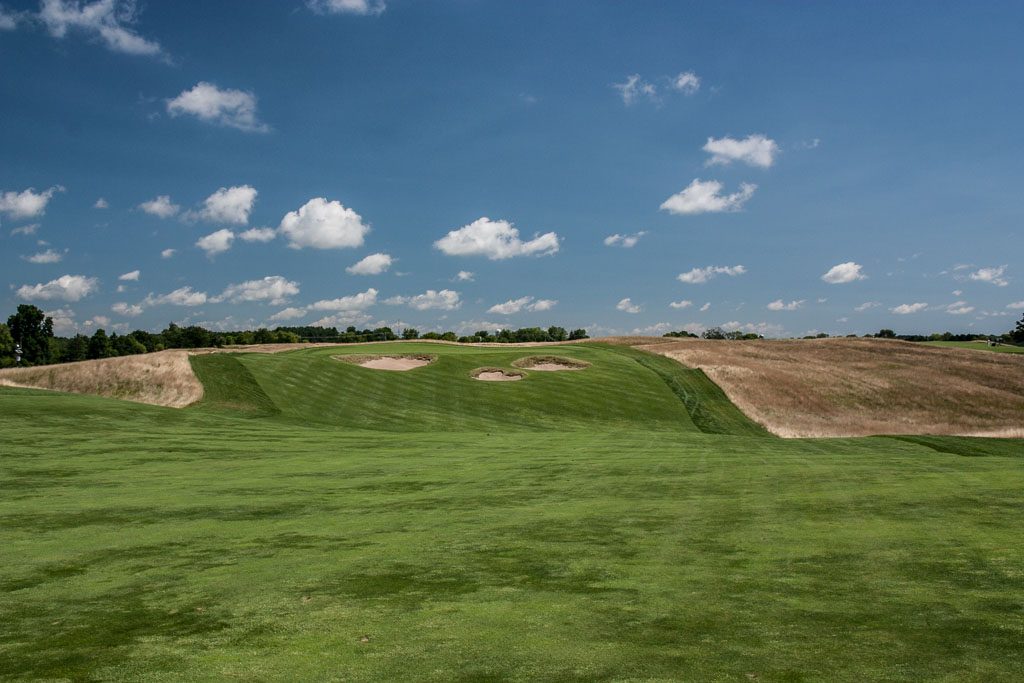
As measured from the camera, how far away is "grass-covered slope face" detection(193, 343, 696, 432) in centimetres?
3775

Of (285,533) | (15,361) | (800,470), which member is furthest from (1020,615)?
(15,361)

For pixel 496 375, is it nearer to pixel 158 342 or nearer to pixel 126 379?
pixel 126 379

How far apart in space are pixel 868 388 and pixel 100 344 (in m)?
135

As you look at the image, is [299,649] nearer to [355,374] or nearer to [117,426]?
[117,426]

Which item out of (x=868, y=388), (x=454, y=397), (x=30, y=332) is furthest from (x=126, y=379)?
(x=30, y=332)

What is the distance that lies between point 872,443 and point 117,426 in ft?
114

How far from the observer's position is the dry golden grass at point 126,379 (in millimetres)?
38656

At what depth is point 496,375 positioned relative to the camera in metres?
51.3

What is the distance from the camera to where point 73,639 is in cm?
644

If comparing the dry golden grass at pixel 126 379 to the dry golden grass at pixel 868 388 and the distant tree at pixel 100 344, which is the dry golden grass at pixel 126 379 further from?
the distant tree at pixel 100 344

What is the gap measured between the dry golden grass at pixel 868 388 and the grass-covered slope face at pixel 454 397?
757 centimetres

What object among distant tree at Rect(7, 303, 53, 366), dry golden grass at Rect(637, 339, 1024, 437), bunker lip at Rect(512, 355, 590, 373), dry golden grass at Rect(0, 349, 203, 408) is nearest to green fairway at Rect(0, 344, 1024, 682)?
dry golden grass at Rect(0, 349, 203, 408)

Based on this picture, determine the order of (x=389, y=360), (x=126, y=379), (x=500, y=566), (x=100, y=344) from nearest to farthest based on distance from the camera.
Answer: (x=500, y=566)
(x=126, y=379)
(x=389, y=360)
(x=100, y=344)

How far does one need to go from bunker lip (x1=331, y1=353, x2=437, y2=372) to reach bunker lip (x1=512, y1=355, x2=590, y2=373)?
7.89 meters
